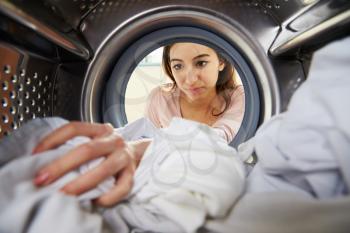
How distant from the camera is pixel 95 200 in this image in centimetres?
42

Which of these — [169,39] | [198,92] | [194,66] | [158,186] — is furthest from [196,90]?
[158,186]

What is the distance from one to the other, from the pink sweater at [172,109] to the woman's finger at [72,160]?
1.01 metres

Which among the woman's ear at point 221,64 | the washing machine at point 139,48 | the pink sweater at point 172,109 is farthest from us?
the woman's ear at point 221,64

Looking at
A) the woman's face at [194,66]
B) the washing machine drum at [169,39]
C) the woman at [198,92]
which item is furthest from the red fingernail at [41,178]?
the woman's face at [194,66]

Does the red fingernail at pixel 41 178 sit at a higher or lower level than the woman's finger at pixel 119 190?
higher

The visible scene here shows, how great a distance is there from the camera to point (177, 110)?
71.9 inches

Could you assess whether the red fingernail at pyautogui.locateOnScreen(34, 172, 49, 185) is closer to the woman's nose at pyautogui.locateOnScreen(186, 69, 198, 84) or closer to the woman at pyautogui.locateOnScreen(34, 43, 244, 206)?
the woman at pyautogui.locateOnScreen(34, 43, 244, 206)

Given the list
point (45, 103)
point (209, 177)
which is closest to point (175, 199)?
point (209, 177)

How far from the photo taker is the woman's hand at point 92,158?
15.3 inches

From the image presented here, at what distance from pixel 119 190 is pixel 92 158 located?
0.17 ft

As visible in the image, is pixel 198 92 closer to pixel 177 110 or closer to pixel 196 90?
pixel 196 90

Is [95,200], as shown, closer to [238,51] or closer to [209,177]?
[209,177]

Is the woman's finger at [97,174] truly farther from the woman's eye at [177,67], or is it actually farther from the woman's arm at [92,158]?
the woman's eye at [177,67]

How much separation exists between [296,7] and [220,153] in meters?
0.42
